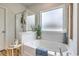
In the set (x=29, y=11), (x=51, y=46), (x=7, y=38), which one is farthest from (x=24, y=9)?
(x=51, y=46)

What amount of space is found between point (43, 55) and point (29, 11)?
0.51 m

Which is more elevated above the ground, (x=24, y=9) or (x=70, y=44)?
(x=24, y=9)

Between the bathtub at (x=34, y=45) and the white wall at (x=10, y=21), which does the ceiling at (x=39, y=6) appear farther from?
the bathtub at (x=34, y=45)

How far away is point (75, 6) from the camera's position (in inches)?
47.3

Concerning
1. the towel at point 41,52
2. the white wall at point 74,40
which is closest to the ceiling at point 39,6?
the white wall at point 74,40

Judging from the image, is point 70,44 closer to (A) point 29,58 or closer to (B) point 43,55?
(B) point 43,55

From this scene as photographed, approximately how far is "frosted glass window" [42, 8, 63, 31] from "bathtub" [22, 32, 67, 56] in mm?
159

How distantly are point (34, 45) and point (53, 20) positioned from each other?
0.37 meters

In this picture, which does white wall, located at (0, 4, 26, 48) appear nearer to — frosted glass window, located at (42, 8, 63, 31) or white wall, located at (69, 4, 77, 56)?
frosted glass window, located at (42, 8, 63, 31)

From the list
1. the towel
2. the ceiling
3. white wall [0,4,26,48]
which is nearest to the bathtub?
the towel

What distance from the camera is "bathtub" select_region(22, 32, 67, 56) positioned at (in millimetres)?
1271

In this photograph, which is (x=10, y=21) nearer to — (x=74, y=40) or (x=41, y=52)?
(x=41, y=52)

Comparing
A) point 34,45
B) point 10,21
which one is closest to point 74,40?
point 34,45

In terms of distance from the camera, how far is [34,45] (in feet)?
4.46
